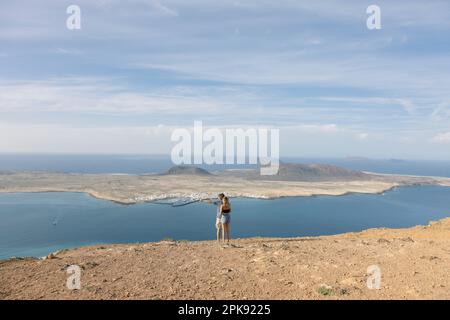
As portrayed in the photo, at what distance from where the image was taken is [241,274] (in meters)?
10.3

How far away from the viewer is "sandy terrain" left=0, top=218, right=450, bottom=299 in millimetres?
8734

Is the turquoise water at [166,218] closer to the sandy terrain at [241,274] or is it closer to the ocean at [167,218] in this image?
the ocean at [167,218]

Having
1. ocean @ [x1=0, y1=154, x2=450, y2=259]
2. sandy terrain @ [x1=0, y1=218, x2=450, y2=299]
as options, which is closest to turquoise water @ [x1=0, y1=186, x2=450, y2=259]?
ocean @ [x1=0, y1=154, x2=450, y2=259]

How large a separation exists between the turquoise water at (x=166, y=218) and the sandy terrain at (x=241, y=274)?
5226 centimetres

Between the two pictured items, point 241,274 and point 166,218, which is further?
point 166,218

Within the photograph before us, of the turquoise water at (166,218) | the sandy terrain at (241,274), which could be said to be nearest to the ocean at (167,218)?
the turquoise water at (166,218)

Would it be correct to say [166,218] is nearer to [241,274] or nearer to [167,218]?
[167,218]

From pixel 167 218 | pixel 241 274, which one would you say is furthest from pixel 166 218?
pixel 241 274

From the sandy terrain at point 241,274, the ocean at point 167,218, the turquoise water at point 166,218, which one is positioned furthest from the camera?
the turquoise water at point 166,218

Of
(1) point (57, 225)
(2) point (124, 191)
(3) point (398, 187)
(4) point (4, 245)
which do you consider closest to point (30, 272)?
(4) point (4, 245)

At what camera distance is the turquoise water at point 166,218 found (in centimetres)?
6894

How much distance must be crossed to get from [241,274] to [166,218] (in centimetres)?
7935

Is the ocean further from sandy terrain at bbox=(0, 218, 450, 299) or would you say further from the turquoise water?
sandy terrain at bbox=(0, 218, 450, 299)
